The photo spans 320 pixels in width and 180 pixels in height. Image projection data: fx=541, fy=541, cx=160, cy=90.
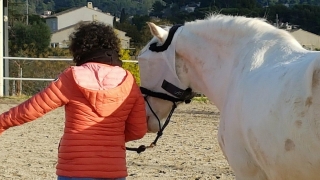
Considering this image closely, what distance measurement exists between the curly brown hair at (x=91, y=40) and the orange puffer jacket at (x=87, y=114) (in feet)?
0.53

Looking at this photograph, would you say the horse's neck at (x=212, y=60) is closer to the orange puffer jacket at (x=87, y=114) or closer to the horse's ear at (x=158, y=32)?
the horse's ear at (x=158, y=32)

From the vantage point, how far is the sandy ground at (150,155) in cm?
550

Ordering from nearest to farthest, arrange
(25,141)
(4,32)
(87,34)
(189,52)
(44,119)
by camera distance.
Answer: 1. (87,34)
2. (189,52)
3. (25,141)
4. (44,119)
5. (4,32)

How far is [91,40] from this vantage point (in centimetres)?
309

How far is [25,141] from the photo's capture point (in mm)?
7496

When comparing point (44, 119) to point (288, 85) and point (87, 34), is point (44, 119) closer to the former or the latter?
point (87, 34)

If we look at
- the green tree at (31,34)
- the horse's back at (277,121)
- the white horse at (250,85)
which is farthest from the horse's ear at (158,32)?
the green tree at (31,34)

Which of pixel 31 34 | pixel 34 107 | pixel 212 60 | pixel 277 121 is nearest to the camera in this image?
pixel 277 121

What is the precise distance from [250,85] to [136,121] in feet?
2.59

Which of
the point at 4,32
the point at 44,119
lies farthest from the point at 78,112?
the point at 4,32

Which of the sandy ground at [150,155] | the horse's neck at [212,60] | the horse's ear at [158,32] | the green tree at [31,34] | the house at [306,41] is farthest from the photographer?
the green tree at [31,34]

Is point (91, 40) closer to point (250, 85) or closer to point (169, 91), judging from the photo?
point (169, 91)

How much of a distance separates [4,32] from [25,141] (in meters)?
9.59

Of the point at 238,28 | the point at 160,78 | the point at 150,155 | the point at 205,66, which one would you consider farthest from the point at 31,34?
the point at 238,28
